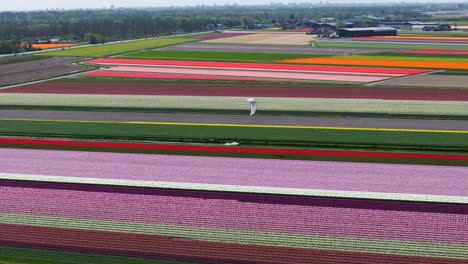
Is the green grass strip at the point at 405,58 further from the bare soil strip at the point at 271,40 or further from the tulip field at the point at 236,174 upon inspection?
the bare soil strip at the point at 271,40

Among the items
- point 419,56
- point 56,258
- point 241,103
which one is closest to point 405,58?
point 419,56

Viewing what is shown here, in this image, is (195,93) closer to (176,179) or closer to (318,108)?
(318,108)

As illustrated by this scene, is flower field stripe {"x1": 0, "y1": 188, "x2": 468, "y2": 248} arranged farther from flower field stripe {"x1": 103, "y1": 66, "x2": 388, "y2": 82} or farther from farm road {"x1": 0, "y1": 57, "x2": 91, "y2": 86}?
farm road {"x1": 0, "y1": 57, "x2": 91, "y2": 86}

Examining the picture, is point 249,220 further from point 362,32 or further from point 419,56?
point 362,32

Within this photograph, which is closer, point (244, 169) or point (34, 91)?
point (244, 169)

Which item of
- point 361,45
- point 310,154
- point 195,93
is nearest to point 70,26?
point 361,45

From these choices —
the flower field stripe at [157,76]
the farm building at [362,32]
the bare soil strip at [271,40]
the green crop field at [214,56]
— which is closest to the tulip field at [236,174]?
the flower field stripe at [157,76]
